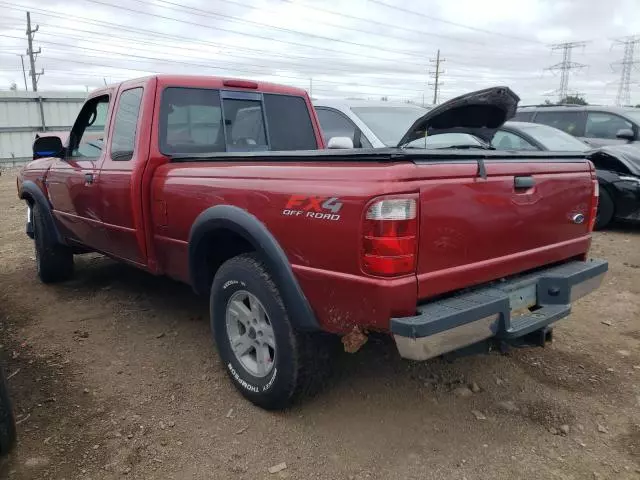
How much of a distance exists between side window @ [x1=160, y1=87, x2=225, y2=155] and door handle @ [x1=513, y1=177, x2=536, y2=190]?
236 cm

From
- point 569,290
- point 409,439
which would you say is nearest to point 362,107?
point 569,290

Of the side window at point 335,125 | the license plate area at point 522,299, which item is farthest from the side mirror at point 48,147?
the license plate area at point 522,299

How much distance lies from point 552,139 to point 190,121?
19.6 feet

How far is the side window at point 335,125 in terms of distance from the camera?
21.5 feet

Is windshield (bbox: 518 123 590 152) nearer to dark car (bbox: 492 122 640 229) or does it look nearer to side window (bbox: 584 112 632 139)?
dark car (bbox: 492 122 640 229)

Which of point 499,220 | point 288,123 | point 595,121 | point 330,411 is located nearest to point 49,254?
point 288,123

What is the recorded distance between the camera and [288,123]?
4660mm

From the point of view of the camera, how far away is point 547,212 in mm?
2943

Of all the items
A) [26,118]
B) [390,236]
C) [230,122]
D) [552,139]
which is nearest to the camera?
[390,236]

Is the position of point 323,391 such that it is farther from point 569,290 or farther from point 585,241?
point 585,241

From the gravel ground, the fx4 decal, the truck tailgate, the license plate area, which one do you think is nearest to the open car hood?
the truck tailgate

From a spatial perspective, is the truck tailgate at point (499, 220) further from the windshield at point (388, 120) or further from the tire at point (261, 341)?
the windshield at point (388, 120)

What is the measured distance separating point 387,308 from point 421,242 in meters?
0.32

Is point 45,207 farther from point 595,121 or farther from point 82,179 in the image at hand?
point 595,121
